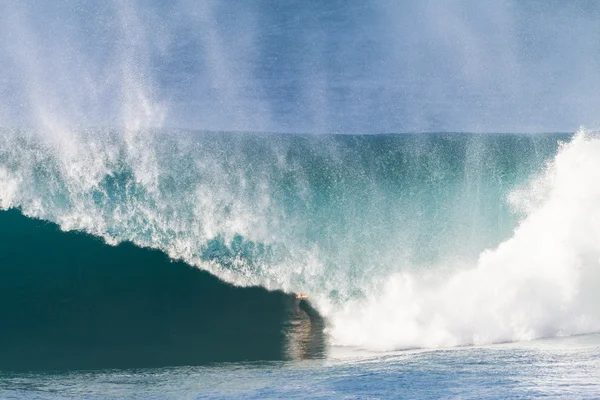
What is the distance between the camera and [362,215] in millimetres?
10375

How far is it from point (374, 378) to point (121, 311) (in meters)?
3.72

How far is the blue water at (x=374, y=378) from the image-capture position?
19.7 ft

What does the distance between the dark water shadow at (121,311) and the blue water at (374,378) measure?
574 mm

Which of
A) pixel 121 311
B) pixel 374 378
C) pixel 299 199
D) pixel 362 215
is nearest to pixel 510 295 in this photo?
pixel 362 215

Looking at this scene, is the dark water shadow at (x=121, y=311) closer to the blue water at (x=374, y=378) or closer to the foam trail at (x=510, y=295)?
the blue water at (x=374, y=378)

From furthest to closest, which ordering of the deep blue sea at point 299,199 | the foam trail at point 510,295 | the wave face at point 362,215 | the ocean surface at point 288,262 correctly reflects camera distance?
the wave face at point 362,215
the foam trail at point 510,295
the deep blue sea at point 299,199
the ocean surface at point 288,262

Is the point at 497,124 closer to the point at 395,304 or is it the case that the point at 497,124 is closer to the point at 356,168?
the point at 356,168

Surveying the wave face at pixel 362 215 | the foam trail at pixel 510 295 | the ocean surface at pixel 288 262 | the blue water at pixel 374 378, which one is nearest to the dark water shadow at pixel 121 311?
the ocean surface at pixel 288 262

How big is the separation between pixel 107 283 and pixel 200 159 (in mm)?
2307

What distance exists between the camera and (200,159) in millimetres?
10984

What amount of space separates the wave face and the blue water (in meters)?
0.80

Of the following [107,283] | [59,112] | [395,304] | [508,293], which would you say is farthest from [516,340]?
[59,112]

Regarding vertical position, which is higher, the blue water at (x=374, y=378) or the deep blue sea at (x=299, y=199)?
the deep blue sea at (x=299, y=199)

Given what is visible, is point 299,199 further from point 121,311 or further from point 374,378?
point 374,378
